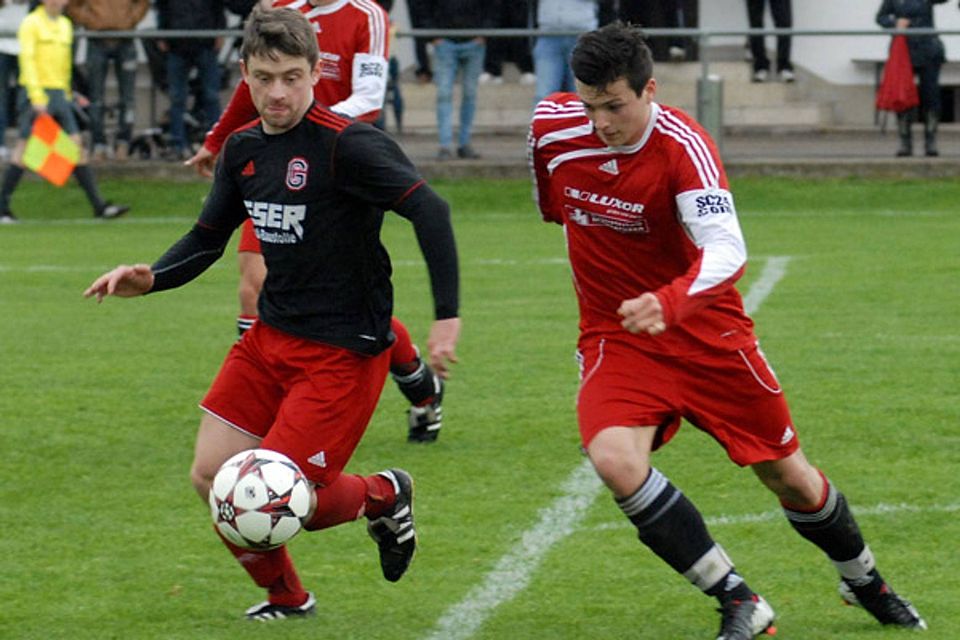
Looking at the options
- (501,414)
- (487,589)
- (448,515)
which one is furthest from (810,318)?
(487,589)

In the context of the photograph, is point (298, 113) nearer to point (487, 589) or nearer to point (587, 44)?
point (587, 44)

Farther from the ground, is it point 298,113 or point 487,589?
point 298,113

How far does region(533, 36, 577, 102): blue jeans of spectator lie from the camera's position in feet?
57.5

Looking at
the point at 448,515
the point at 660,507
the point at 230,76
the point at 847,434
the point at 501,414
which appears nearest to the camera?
the point at 660,507

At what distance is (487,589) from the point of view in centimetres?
615

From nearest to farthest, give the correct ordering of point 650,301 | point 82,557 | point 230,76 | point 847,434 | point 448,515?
point 650,301 → point 82,557 → point 448,515 → point 847,434 → point 230,76

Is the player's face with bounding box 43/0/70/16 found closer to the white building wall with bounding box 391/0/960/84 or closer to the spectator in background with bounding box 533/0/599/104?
the spectator in background with bounding box 533/0/599/104

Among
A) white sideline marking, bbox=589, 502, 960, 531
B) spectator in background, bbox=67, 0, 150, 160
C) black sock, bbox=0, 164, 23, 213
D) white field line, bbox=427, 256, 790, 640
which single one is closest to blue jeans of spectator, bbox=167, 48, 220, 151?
spectator in background, bbox=67, 0, 150, 160

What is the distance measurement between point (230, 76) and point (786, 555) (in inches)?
528

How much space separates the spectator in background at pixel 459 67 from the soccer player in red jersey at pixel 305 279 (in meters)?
12.3

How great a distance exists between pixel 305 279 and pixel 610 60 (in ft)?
3.83

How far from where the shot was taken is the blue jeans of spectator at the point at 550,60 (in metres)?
17.5

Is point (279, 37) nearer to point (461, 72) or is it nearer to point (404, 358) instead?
point (404, 358)

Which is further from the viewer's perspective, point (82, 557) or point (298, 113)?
point (82, 557)
